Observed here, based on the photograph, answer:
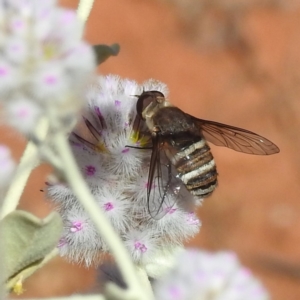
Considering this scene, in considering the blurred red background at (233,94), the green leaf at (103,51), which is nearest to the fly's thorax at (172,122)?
the green leaf at (103,51)

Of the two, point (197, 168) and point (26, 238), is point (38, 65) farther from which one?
point (197, 168)

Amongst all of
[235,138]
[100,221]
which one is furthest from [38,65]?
[235,138]

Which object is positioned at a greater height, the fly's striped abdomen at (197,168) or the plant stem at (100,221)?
the fly's striped abdomen at (197,168)

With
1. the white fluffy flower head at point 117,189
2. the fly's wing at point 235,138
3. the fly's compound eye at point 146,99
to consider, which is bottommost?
the white fluffy flower head at point 117,189

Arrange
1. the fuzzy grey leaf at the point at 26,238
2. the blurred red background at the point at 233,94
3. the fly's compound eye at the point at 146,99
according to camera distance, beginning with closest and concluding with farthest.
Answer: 1. the fuzzy grey leaf at the point at 26,238
2. the fly's compound eye at the point at 146,99
3. the blurred red background at the point at 233,94

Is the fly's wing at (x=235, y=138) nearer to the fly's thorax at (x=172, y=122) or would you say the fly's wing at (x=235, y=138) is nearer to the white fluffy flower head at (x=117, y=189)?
the fly's thorax at (x=172, y=122)

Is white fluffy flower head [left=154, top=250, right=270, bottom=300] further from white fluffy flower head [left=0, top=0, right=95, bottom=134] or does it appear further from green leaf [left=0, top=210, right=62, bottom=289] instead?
green leaf [left=0, top=210, right=62, bottom=289]

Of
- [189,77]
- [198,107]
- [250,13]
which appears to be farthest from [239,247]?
[250,13]
